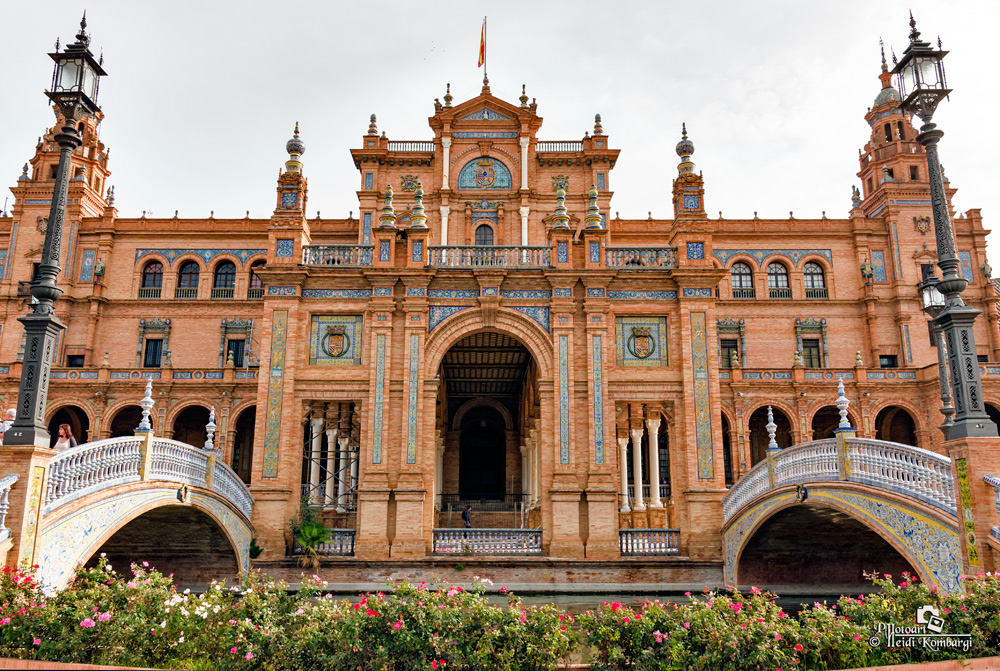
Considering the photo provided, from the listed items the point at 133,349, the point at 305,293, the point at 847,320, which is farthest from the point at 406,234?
the point at 847,320

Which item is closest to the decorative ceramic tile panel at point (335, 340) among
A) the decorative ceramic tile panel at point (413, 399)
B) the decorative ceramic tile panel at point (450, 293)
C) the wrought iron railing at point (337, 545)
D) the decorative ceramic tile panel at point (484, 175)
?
the decorative ceramic tile panel at point (413, 399)

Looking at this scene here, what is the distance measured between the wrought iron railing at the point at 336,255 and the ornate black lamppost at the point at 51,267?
30.1 feet

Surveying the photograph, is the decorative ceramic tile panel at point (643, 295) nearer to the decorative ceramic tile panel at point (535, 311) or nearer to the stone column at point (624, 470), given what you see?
the decorative ceramic tile panel at point (535, 311)

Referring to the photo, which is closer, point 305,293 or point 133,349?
point 305,293

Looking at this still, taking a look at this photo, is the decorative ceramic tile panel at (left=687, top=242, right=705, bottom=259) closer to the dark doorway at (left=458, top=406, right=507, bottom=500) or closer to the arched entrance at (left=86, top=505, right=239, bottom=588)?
the dark doorway at (left=458, top=406, right=507, bottom=500)

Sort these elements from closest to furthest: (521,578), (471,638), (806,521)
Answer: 1. (471,638)
2. (806,521)
3. (521,578)

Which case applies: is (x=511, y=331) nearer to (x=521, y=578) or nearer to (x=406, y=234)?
A: (x=406, y=234)

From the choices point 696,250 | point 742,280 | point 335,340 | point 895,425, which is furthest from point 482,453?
point 895,425

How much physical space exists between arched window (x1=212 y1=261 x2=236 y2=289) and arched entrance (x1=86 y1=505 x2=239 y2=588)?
19.6 meters

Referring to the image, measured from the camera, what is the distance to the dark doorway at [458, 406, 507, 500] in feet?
96.8

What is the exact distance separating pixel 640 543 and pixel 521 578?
118 inches

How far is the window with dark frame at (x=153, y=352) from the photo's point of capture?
34.9 meters

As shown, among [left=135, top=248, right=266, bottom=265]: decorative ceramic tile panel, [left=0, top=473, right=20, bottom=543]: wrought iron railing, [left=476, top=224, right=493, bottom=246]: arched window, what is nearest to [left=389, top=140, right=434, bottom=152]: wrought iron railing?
[left=476, top=224, right=493, bottom=246]: arched window

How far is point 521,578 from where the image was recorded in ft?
58.9
